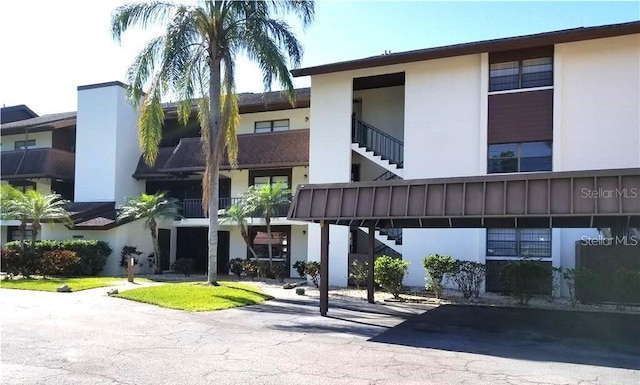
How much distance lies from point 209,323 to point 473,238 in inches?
405

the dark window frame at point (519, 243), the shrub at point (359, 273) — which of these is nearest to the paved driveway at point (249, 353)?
the shrub at point (359, 273)

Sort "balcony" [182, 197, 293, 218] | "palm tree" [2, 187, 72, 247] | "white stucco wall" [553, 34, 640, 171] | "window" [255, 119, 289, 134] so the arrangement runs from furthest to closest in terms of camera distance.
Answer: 1. "balcony" [182, 197, 293, 218]
2. "window" [255, 119, 289, 134]
3. "palm tree" [2, 187, 72, 247]
4. "white stucco wall" [553, 34, 640, 171]

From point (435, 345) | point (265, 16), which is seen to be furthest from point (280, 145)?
point (435, 345)

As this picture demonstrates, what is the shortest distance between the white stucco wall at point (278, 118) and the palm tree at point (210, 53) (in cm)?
668

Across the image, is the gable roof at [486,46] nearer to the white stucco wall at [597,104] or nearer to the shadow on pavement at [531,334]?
the white stucco wall at [597,104]

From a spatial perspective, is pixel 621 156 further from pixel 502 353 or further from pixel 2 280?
pixel 2 280

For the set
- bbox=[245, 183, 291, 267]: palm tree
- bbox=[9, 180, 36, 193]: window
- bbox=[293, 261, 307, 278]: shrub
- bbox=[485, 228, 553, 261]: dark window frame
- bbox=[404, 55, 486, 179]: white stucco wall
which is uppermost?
bbox=[404, 55, 486, 179]: white stucco wall

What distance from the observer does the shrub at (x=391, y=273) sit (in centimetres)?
1688

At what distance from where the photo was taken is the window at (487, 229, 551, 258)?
17.7m

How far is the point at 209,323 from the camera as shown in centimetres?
1190

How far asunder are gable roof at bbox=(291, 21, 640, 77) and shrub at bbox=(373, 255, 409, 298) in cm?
751

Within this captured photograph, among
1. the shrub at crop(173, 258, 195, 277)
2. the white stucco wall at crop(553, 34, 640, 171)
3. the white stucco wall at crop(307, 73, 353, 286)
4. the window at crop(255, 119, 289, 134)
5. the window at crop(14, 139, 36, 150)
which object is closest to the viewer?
the white stucco wall at crop(553, 34, 640, 171)

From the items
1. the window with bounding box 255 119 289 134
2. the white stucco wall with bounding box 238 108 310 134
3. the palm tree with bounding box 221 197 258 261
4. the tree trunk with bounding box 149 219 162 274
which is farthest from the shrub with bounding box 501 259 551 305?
the tree trunk with bounding box 149 219 162 274

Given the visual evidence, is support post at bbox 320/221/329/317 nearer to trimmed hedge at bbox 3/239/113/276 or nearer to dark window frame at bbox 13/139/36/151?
trimmed hedge at bbox 3/239/113/276
